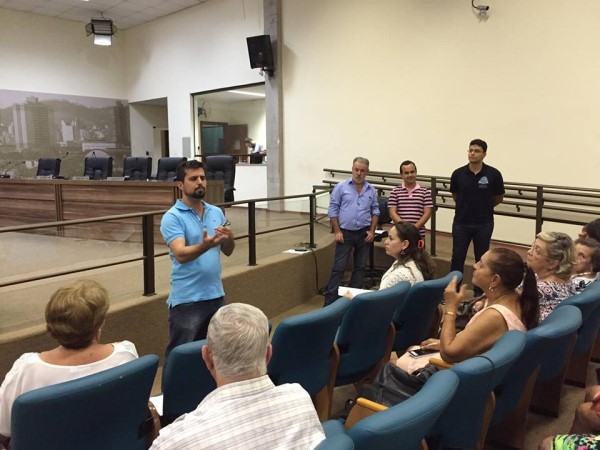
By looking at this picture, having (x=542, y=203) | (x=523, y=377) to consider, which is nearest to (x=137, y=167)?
(x=542, y=203)

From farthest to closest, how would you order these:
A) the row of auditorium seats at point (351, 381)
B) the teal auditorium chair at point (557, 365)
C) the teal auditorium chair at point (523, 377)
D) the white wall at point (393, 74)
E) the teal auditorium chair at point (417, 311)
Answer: the white wall at point (393, 74), the teal auditorium chair at point (417, 311), the teal auditorium chair at point (557, 365), the teal auditorium chair at point (523, 377), the row of auditorium seats at point (351, 381)

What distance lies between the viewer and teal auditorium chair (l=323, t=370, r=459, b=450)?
44.0 inches

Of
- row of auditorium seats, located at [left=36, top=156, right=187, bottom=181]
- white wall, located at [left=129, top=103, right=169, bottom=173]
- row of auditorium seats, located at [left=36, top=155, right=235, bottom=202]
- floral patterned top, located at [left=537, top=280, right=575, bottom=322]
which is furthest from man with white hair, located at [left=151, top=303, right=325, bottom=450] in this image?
white wall, located at [left=129, top=103, right=169, bottom=173]

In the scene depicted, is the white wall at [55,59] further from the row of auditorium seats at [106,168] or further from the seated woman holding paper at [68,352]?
the seated woman holding paper at [68,352]

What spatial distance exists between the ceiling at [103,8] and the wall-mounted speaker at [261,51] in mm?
2224

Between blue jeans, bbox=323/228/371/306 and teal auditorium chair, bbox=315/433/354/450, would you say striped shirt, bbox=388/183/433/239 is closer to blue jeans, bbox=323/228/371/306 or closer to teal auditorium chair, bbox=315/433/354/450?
blue jeans, bbox=323/228/371/306

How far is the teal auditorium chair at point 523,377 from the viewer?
72.7 inches

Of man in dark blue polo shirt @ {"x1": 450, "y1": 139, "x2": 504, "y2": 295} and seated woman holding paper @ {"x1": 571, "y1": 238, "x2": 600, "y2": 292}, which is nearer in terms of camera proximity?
seated woman holding paper @ {"x1": 571, "y1": 238, "x2": 600, "y2": 292}

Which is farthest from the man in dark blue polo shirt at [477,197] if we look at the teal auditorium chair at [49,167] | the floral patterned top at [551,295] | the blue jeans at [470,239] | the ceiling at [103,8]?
the ceiling at [103,8]

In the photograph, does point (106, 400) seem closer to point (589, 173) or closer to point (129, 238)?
point (129, 238)

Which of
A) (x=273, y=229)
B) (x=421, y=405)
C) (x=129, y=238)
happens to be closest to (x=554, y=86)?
(x=273, y=229)

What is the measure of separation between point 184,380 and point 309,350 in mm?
556

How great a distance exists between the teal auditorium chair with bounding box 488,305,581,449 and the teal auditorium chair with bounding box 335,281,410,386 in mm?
645

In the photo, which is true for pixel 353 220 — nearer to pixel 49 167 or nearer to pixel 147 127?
pixel 49 167
